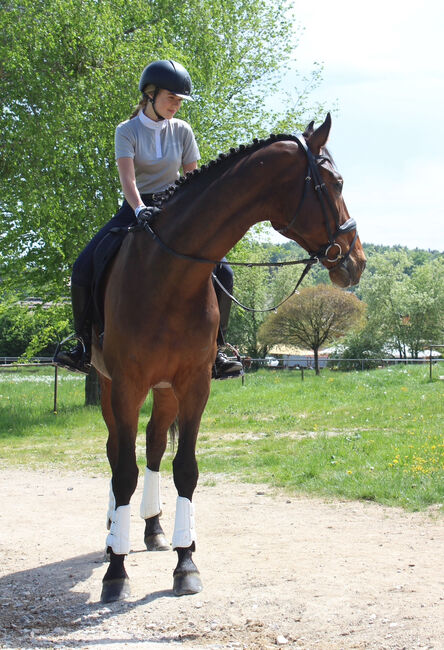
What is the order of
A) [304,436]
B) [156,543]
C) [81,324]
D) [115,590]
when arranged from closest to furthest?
[115,590]
[81,324]
[156,543]
[304,436]

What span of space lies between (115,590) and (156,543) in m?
Result: 1.35

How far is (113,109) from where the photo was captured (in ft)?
61.3

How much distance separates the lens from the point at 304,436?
13.0m

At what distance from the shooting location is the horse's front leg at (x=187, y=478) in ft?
16.3

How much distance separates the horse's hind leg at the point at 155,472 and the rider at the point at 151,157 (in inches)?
24.4

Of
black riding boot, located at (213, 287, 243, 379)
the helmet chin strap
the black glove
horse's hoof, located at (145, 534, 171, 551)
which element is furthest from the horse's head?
horse's hoof, located at (145, 534, 171, 551)

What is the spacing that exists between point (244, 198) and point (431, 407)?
1184cm

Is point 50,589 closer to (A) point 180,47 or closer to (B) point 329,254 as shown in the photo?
(B) point 329,254

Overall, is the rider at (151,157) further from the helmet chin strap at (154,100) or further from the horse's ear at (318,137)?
the horse's ear at (318,137)

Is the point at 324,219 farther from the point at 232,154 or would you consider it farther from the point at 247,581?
the point at 247,581

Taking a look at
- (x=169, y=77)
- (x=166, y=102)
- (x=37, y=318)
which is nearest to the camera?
(x=169, y=77)

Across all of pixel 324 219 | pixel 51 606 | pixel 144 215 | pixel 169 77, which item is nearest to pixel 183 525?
pixel 51 606

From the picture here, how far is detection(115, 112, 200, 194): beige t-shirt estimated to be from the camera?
5520 millimetres

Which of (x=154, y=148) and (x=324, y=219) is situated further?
(x=154, y=148)
